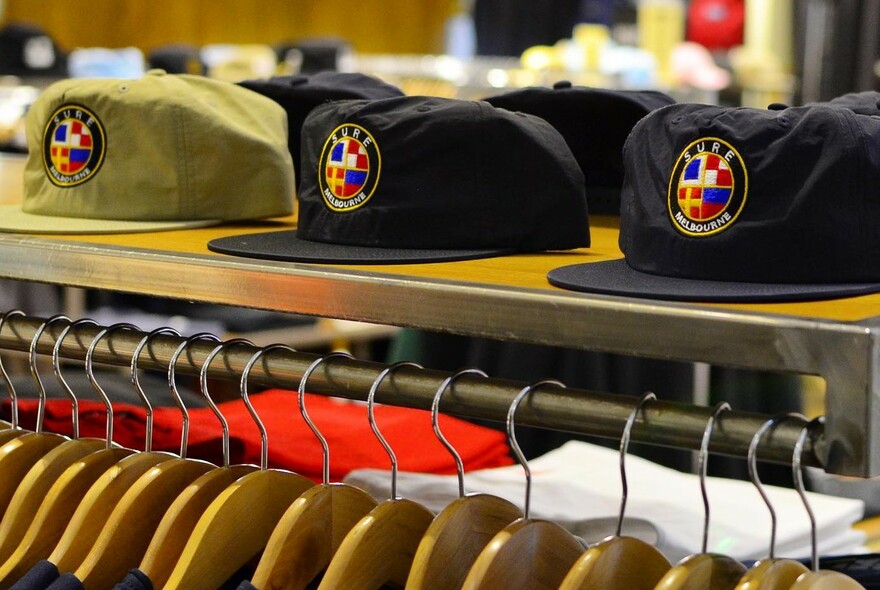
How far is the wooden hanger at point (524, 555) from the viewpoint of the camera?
90cm

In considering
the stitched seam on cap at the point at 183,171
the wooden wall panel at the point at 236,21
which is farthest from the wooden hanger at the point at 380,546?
the wooden wall panel at the point at 236,21

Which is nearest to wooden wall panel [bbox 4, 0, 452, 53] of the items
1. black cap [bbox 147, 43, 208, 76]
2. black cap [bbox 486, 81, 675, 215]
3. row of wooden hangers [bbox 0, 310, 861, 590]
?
black cap [bbox 147, 43, 208, 76]

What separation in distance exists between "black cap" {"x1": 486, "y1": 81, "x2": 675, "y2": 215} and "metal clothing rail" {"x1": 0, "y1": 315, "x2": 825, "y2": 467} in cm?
45

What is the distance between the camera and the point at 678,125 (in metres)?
0.92

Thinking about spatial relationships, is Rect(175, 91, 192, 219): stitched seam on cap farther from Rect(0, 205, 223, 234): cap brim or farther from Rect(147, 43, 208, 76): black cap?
Rect(147, 43, 208, 76): black cap

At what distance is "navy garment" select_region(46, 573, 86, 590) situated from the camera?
3.50ft

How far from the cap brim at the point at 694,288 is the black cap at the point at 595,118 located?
0.48m

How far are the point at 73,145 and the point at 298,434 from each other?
1.45ft

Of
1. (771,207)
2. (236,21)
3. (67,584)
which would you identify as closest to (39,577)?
(67,584)

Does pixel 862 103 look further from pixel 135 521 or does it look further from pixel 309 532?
pixel 135 521

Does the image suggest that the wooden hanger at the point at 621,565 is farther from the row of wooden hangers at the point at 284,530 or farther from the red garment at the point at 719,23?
the red garment at the point at 719,23

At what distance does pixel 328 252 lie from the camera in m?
1.07

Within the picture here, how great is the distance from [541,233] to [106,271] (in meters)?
0.39

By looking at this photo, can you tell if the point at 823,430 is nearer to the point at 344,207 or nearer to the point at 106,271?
the point at 344,207
